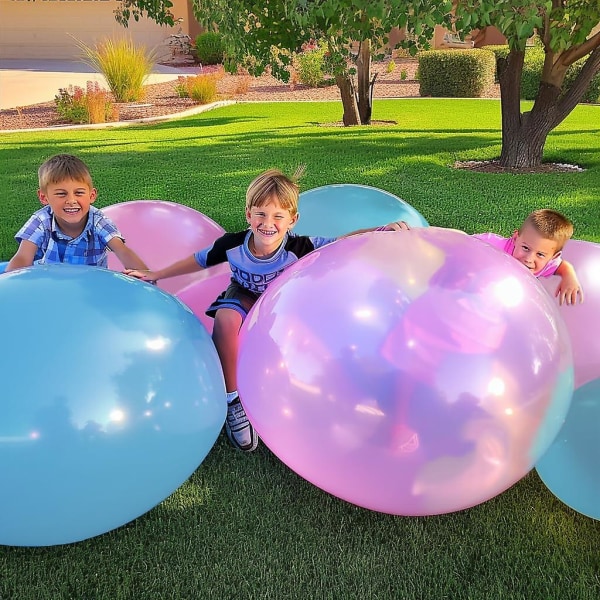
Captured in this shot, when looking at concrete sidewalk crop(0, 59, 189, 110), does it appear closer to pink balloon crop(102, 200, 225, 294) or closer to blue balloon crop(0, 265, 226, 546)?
pink balloon crop(102, 200, 225, 294)

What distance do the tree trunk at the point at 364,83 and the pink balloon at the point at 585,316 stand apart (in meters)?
11.2

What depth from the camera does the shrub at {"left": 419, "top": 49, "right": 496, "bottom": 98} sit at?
19.3 meters

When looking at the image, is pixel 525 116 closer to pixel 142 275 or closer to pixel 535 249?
pixel 535 249

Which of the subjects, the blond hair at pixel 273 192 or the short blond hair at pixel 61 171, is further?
the short blond hair at pixel 61 171

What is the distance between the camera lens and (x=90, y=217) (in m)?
3.54

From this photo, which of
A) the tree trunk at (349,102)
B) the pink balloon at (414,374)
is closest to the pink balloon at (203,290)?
the pink balloon at (414,374)

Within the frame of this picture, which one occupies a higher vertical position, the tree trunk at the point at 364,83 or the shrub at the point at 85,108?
the tree trunk at the point at 364,83

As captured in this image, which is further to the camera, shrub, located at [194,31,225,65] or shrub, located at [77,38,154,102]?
shrub, located at [194,31,225,65]

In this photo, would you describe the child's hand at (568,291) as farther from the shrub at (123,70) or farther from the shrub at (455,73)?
the shrub at (455,73)

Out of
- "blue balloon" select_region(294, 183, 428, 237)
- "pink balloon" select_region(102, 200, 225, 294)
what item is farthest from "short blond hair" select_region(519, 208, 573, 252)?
"pink balloon" select_region(102, 200, 225, 294)

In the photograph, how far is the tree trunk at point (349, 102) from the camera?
12884mm

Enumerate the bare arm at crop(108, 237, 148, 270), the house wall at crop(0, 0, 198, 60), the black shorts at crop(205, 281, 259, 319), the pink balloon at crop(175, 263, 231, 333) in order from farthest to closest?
1. the house wall at crop(0, 0, 198, 60)
2. the pink balloon at crop(175, 263, 231, 333)
3. the bare arm at crop(108, 237, 148, 270)
4. the black shorts at crop(205, 281, 259, 319)

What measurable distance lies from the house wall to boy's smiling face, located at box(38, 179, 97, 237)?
2884 cm

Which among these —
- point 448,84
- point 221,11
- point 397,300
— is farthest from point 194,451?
point 448,84
